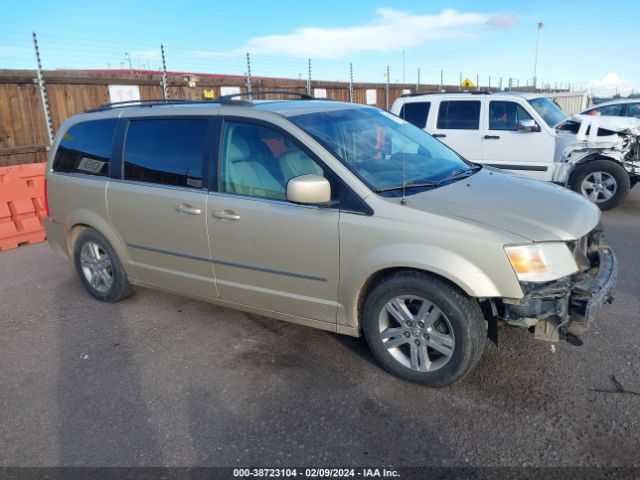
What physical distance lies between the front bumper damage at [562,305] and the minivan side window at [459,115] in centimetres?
602

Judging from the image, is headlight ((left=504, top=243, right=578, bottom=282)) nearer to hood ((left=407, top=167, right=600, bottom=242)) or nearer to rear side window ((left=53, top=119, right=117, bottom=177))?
hood ((left=407, top=167, right=600, bottom=242))

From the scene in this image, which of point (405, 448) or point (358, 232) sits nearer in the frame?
point (405, 448)

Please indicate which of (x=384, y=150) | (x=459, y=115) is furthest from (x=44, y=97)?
(x=384, y=150)

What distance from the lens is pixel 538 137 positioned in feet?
27.2

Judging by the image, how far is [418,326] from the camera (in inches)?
123

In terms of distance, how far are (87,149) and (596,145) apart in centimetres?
715

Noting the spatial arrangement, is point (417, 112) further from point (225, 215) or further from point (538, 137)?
point (225, 215)

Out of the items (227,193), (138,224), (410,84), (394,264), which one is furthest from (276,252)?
(410,84)

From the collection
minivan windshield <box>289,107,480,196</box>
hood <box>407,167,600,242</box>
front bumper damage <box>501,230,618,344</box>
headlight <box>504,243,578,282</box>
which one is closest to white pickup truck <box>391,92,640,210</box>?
minivan windshield <box>289,107,480,196</box>

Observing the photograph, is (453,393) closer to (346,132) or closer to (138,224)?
(346,132)

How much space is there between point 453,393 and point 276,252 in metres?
1.47

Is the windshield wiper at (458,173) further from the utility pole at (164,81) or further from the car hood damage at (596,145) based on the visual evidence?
the utility pole at (164,81)

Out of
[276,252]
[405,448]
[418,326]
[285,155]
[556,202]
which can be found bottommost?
[405,448]

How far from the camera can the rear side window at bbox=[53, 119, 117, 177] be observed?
14.7 feet
